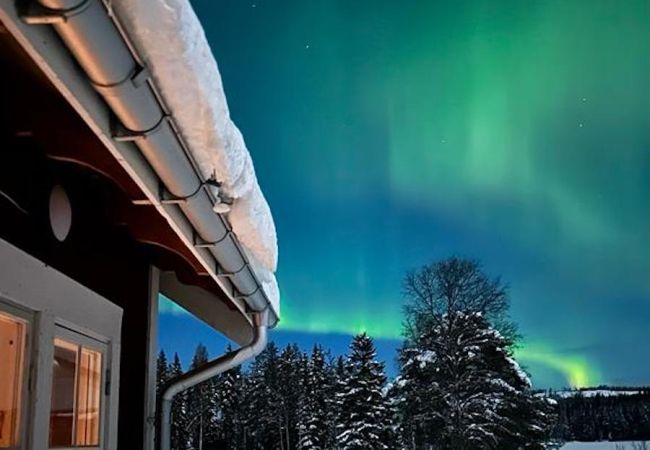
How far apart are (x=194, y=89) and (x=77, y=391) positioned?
131 centimetres

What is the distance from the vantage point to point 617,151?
3188 cm

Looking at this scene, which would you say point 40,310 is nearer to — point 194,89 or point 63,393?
Result: point 63,393

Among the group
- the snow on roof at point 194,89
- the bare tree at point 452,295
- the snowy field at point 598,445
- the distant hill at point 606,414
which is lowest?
the snowy field at point 598,445

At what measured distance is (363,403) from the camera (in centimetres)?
2173

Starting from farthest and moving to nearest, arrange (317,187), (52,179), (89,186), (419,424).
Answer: (317,187) → (419,424) → (89,186) → (52,179)

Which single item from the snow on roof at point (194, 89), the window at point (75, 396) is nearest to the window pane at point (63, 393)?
the window at point (75, 396)

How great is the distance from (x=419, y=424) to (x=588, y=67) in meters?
12.3

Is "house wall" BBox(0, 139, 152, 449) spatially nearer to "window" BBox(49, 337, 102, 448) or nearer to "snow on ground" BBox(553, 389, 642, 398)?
"window" BBox(49, 337, 102, 448)

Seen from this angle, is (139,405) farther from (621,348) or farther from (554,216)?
(554,216)

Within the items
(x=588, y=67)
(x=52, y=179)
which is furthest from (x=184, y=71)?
(x=588, y=67)

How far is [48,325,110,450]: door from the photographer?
7.23ft

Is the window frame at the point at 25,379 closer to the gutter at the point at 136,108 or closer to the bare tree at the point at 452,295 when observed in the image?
the gutter at the point at 136,108

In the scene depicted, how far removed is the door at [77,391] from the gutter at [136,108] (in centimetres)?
50

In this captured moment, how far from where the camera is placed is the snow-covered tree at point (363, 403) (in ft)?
70.3
